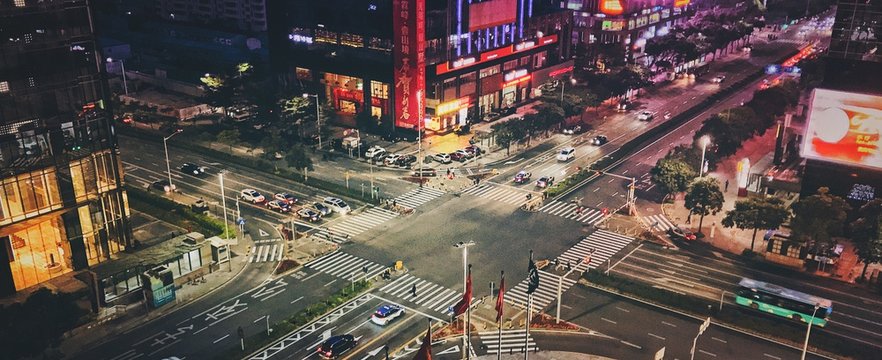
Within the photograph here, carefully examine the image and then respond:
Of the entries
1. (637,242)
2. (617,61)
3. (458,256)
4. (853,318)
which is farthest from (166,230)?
(617,61)

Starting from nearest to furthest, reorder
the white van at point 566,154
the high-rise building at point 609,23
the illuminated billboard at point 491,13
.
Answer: the white van at point 566,154
the illuminated billboard at point 491,13
the high-rise building at point 609,23

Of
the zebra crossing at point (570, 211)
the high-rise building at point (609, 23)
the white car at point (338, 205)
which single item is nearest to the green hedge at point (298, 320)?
the white car at point (338, 205)

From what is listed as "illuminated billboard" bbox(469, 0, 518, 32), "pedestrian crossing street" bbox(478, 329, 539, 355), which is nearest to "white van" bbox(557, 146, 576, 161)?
"illuminated billboard" bbox(469, 0, 518, 32)

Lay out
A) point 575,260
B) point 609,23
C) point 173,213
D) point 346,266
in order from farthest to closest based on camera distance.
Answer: point 609,23, point 173,213, point 575,260, point 346,266

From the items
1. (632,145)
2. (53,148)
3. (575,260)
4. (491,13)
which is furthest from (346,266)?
(491,13)

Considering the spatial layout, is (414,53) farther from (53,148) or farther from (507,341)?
(507,341)

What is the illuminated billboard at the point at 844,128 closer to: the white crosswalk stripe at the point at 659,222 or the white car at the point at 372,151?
the white crosswalk stripe at the point at 659,222

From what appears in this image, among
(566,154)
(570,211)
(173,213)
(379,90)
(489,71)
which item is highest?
(489,71)
